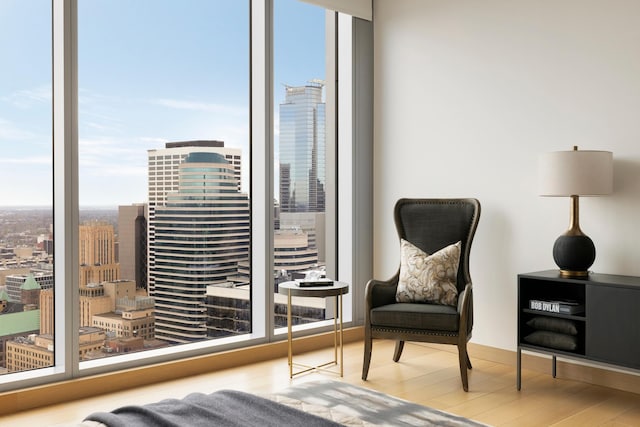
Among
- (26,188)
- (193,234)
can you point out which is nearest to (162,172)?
(193,234)

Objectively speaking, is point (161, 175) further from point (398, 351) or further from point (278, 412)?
point (278, 412)

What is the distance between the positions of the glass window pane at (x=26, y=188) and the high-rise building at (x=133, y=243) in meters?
0.44

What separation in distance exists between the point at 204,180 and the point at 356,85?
1.54 metres

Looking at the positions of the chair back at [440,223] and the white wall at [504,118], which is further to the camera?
the chair back at [440,223]

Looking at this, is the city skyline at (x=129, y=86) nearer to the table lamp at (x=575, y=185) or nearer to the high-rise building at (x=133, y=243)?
the high-rise building at (x=133, y=243)

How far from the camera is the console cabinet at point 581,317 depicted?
3.17 m

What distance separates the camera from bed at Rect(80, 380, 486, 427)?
1.51 metres

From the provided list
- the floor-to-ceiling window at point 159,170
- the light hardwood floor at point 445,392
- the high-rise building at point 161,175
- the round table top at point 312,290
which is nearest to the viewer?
the light hardwood floor at point 445,392

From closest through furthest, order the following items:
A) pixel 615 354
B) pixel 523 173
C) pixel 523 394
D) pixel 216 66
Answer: pixel 615 354 < pixel 523 394 < pixel 523 173 < pixel 216 66

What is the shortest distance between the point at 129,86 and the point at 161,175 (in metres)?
0.61

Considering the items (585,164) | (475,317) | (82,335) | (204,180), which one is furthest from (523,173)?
(82,335)

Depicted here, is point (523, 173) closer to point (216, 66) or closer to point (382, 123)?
point (382, 123)

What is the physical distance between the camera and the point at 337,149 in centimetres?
508

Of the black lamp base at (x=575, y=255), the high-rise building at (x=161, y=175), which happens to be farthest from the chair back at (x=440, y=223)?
the high-rise building at (x=161, y=175)
